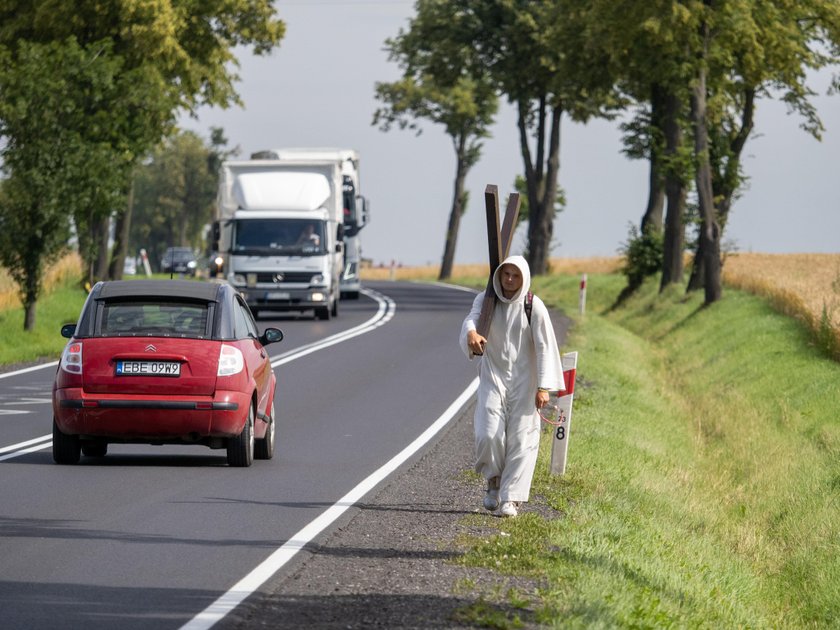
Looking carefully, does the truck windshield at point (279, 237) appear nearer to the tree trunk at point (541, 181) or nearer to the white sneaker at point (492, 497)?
the tree trunk at point (541, 181)

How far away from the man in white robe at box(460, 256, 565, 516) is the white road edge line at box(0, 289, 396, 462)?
546cm

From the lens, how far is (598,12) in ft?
136

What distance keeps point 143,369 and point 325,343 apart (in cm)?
1882

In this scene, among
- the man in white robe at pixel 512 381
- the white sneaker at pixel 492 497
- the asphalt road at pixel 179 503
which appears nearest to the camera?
the asphalt road at pixel 179 503

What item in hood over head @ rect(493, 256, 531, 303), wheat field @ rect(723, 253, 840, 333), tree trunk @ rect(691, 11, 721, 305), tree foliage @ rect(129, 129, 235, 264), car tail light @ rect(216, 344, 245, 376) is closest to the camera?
hood over head @ rect(493, 256, 531, 303)

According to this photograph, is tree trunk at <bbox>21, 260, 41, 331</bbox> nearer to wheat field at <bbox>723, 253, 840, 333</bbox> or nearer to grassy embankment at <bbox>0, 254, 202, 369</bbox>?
grassy embankment at <bbox>0, 254, 202, 369</bbox>

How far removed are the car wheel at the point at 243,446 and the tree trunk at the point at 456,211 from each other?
67.8 m

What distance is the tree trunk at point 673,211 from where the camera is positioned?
45.8 metres

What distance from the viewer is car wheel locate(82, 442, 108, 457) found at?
1503cm

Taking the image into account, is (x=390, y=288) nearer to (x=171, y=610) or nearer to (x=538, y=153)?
(x=538, y=153)

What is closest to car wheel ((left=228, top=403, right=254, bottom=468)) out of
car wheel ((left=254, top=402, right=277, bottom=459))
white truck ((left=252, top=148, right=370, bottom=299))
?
car wheel ((left=254, top=402, right=277, bottom=459))

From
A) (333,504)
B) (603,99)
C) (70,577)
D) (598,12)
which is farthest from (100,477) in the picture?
(603,99)

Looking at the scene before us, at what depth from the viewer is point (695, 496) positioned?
52.1ft

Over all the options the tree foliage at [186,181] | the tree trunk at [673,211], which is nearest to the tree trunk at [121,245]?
the tree trunk at [673,211]
